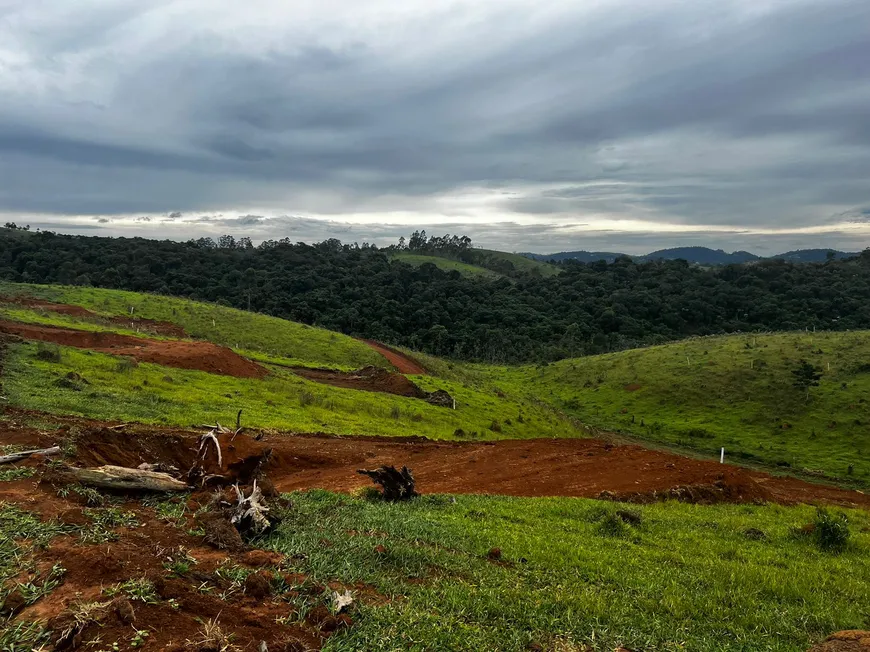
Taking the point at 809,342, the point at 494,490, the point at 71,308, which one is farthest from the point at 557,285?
the point at 494,490

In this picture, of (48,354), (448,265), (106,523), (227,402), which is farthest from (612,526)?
(448,265)

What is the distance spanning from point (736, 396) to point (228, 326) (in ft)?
167

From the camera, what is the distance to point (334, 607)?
494 centimetres

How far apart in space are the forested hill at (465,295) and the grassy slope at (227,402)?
143 ft

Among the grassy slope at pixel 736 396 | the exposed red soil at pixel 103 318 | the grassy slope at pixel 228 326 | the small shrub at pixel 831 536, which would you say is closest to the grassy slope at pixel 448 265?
the grassy slope at pixel 736 396

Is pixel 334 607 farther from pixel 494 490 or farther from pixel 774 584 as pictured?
pixel 494 490

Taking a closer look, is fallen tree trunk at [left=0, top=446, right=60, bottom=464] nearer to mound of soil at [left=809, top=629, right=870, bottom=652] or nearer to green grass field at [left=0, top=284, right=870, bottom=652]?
green grass field at [left=0, top=284, right=870, bottom=652]

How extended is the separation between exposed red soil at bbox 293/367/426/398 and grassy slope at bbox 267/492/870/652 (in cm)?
2471

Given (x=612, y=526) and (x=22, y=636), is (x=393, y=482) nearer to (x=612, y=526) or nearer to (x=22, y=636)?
(x=612, y=526)

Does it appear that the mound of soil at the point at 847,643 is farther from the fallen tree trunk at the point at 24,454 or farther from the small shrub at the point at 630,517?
the fallen tree trunk at the point at 24,454

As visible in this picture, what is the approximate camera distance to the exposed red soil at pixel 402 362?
4756 centimetres

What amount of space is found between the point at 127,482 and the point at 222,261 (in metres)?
99.4

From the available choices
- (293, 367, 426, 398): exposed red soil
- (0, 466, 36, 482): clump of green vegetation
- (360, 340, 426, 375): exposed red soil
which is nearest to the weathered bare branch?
(0, 466, 36, 482): clump of green vegetation

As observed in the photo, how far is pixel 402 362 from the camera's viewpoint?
5038 cm
